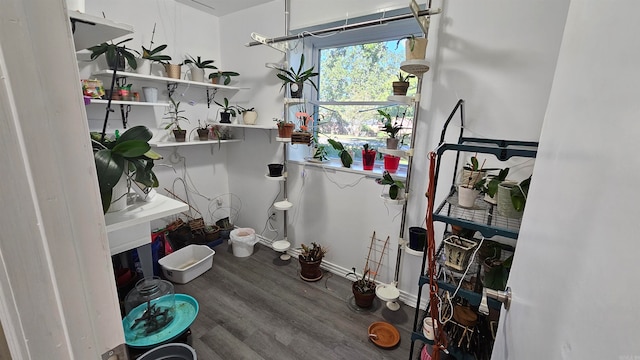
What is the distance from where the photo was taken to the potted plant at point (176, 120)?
2.34m

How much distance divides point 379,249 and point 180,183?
6.70 ft

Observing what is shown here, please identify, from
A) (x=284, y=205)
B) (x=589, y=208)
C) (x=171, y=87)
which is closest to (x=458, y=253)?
(x=589, y=208)

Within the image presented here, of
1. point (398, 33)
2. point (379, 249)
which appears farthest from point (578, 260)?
point (398, 33)

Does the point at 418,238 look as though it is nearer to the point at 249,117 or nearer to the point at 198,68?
the point at 249,117

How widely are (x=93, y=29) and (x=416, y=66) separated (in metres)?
1.39

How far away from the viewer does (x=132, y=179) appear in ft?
3.23

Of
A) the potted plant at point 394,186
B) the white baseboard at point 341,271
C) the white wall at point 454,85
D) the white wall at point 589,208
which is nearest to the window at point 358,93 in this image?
the white wall at point 454,85

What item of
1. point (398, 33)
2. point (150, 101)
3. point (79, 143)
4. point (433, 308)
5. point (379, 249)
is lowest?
point (379, 249)

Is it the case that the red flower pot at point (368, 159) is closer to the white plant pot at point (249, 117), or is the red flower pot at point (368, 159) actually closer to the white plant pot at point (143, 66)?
the white plant pot at point (249, 117)

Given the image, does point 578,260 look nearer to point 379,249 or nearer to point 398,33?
point 379,249

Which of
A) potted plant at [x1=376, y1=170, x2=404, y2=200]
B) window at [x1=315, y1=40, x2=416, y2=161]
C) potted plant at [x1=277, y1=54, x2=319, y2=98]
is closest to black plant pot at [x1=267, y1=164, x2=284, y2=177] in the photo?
window at [x1=315, y1=40, x2=416, y2=161]

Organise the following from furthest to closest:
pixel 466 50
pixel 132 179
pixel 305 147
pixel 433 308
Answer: pixel 305 147 < pixel 466 50 < pixel 433 308 < pixel 132 179

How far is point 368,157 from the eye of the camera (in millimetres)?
2018

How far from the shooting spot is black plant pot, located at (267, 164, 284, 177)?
230cm
